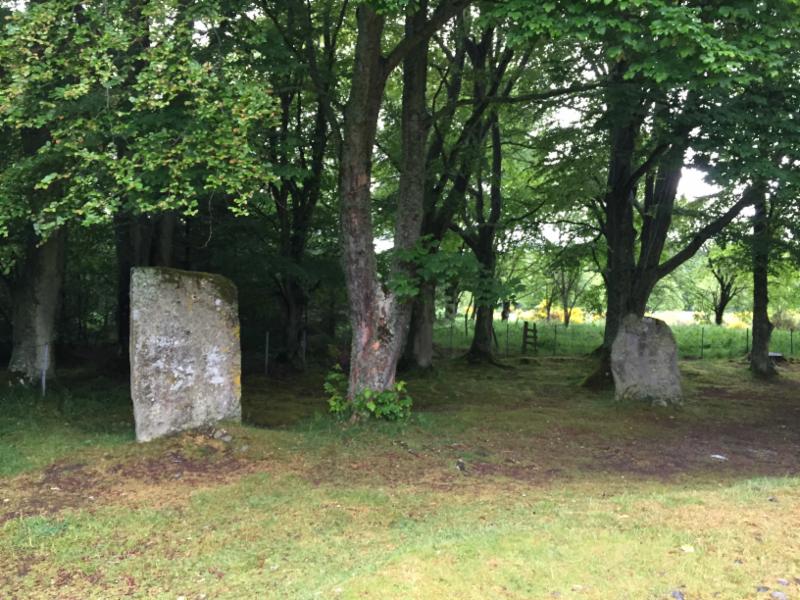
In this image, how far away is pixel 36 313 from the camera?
11.2 metres

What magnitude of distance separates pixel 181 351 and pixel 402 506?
3540 mm

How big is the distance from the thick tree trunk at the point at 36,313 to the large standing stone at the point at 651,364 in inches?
407

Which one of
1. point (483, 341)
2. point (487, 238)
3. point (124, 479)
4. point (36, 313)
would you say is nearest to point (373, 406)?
point (124, 479)

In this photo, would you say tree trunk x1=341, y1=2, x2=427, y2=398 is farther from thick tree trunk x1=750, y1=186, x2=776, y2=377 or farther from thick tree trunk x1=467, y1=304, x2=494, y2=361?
thick tree trunk x1=750, y1=186, x2=776, y2=377

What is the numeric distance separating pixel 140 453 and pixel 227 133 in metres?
3.75

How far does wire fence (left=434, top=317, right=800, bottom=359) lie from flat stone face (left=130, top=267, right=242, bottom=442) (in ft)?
56.2

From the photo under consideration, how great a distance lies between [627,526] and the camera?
4547 mm

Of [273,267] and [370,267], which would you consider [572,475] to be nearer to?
[370,267]

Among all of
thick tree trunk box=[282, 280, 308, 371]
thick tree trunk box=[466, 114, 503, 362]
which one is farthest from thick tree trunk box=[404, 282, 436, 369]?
thick tree trunk box=[282, 280, 308, 371]

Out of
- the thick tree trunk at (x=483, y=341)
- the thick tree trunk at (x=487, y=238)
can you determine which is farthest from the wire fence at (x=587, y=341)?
the thick tree trunk at (x=487, y=238)

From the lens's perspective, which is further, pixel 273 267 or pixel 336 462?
pixel 273 267

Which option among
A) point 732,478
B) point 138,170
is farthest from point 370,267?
point 732,478

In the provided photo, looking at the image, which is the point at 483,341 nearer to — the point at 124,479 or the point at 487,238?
the point at 487,238

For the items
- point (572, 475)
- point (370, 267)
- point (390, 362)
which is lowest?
point (572, 475)
